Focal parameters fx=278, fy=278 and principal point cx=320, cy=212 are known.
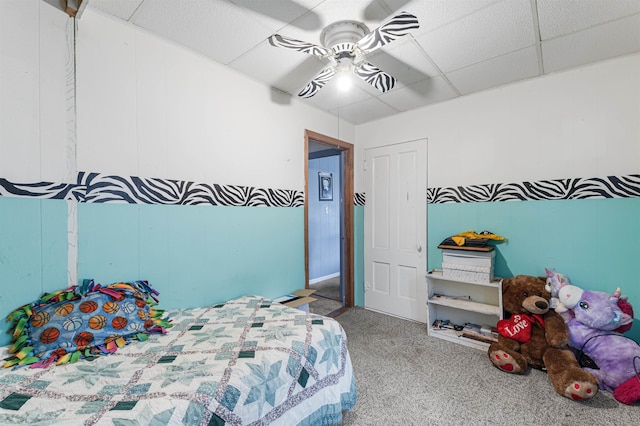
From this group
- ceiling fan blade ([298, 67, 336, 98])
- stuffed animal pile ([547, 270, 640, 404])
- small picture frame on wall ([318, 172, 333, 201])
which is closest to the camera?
stuffed animal pile ([547, 270, 640, 404])

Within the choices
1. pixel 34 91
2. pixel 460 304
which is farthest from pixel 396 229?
pixel 34 91

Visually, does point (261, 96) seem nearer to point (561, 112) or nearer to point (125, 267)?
point (125, 267)

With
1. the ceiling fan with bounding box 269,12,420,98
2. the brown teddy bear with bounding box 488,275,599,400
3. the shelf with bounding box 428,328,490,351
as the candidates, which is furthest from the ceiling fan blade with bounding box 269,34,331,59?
the shelf with bounding box 428,328,490,351

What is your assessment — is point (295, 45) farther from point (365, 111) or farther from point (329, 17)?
point (365, 111)

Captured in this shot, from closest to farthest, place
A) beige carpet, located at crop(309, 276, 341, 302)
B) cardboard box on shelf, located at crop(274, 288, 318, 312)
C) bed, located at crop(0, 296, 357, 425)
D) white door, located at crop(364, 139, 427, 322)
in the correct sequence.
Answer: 1. bed, located at crop(0, 296, 357, 425)
2. cardboard box on shelf, located at crop(274, 288, 318, 312)
3. white door, located at crop(364, 139, 427, 322)
4. beige carpet, located at crop(309, 276, 341, 302)

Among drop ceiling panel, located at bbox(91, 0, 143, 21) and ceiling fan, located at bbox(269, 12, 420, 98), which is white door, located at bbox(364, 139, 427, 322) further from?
drop ceiling panel, located at bbox(91, 0, 143, 21)

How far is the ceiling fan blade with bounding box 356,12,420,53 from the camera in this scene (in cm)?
137

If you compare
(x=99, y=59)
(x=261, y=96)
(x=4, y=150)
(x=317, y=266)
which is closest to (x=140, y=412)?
(x=4, y=150)

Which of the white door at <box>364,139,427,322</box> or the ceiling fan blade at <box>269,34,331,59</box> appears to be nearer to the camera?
the ceiling fan blade at <box>269,34,331,59</box>

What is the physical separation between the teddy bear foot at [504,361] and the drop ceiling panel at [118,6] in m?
3.47

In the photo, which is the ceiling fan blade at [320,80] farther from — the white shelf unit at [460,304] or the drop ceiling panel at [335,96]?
the white shelf unit at [460,304]

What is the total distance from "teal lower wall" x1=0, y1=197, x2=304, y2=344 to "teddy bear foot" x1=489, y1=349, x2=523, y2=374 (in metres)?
1.85

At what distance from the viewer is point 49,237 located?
1551 millimetres

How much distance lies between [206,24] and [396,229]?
2739 millimetres
